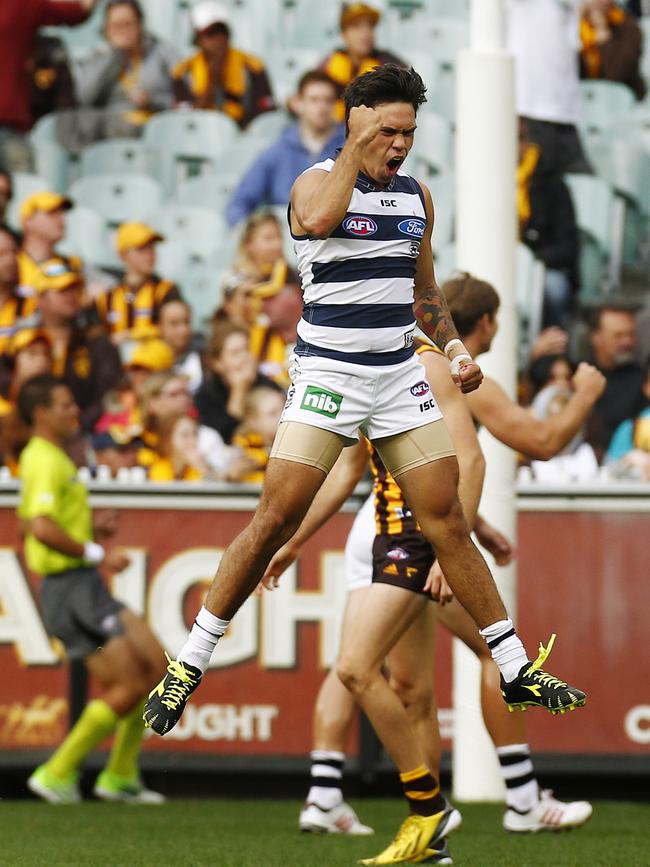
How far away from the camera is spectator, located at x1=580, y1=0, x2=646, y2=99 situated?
1337 cm

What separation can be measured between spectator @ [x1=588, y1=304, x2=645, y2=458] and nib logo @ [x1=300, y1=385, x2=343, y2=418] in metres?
5.66

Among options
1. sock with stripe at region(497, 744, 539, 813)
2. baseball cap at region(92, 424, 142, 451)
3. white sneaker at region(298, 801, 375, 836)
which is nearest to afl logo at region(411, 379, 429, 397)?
sock with stripe at region(497, 744, 539, 813)

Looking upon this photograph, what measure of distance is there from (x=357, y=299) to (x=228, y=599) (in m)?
1.05

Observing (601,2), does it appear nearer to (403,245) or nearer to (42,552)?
(42,552)

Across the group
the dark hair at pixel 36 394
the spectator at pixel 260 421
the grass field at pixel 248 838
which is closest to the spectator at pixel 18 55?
the spectator at pixel 260 421

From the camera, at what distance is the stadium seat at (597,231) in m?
12.4

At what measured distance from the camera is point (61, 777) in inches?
336

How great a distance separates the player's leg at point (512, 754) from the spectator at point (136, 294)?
552 centimetres

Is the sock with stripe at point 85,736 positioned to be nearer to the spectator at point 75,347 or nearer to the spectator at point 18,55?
the spectator at point 75,347

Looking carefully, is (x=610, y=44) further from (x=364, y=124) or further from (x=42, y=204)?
(x=364, y=124)

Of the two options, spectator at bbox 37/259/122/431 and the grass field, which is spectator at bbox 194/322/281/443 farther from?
the grass field

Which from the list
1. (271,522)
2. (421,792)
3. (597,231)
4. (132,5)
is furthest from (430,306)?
(132,5)

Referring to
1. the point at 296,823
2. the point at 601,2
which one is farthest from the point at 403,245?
the point at 601,2

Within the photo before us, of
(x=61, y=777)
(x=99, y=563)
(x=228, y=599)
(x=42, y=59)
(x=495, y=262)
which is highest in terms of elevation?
(x=42, y=59)
